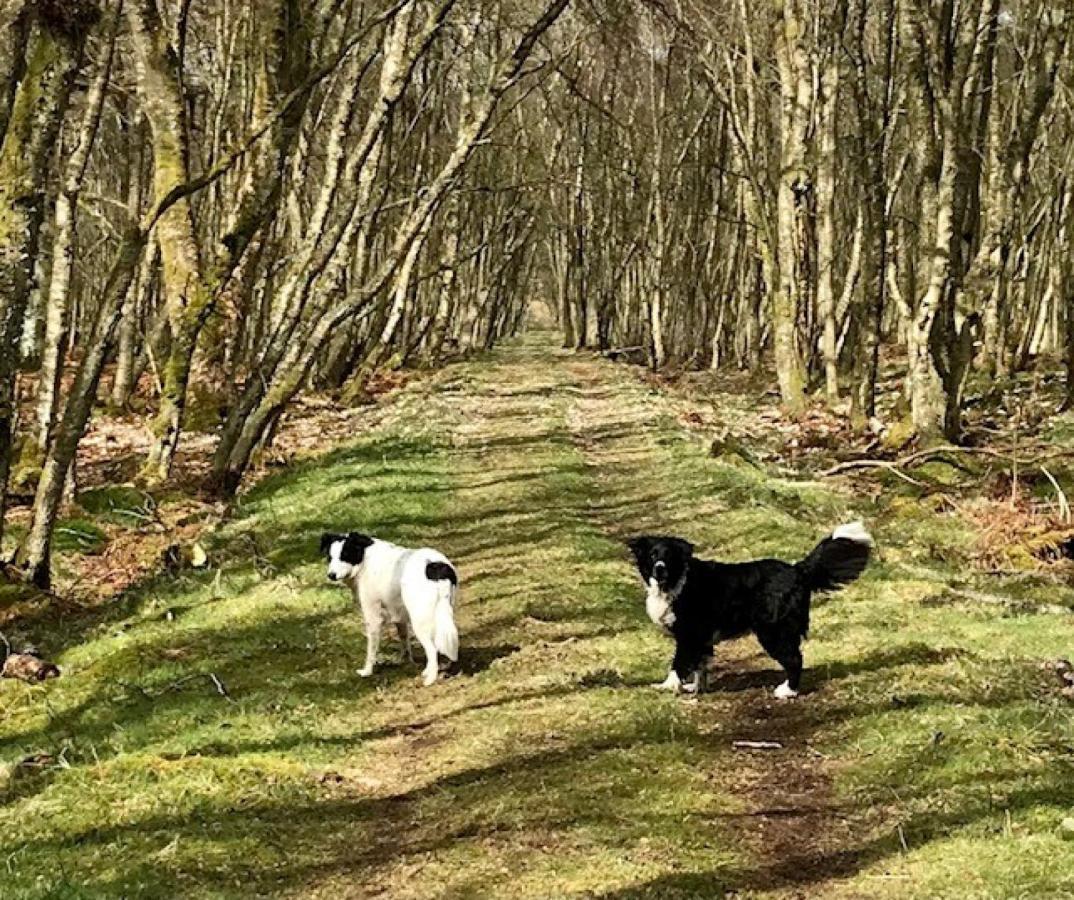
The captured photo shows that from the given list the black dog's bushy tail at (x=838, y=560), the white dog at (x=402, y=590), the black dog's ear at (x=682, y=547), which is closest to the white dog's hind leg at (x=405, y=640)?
the white dog at (x=402, y=590)

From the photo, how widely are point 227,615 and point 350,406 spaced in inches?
831

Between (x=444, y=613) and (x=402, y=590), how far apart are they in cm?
46

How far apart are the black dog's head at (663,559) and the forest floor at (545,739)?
34.6 inches

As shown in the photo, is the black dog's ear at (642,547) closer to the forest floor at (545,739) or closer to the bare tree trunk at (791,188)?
the forest floor at (545,739)

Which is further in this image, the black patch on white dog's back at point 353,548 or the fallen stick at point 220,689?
the black patch on white dog's back at point 353,548

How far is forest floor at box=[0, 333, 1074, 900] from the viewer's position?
6.43m

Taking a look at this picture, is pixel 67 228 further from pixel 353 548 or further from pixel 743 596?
pixel 743 596

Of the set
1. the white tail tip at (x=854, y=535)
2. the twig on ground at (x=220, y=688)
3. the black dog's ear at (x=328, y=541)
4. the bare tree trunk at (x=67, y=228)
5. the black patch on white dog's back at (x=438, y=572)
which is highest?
the bare tree trunk at (x=67, y=228)

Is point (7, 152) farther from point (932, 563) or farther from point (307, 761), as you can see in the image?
point (932, 563)

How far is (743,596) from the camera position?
359 inches

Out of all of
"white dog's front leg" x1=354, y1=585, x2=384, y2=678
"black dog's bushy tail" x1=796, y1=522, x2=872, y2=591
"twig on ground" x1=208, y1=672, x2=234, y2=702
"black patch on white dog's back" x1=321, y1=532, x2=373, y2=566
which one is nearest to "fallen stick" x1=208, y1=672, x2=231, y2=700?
"twig on ground" x1=208, y1=672, x2=234, y2=702

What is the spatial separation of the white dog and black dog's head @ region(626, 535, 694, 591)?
1.49 metres

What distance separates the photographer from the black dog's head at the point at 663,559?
29.9ft

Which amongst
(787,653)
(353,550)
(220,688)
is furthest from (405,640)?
(787,653)
